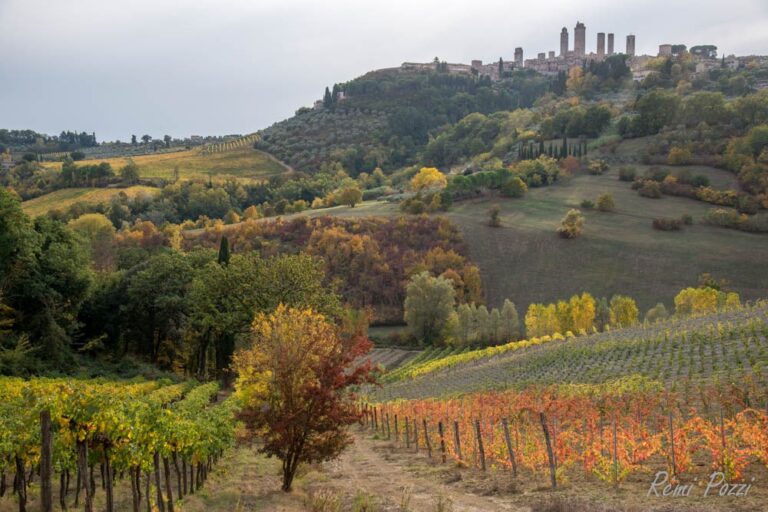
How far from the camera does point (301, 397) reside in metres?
15.5

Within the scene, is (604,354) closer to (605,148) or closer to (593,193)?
(593,193)

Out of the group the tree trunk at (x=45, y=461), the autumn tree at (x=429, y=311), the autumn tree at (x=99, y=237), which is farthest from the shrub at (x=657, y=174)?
the tree trunk at (x=45, y=461)

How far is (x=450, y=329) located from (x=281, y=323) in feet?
211

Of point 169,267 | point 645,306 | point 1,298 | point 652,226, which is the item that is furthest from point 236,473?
point 652,226

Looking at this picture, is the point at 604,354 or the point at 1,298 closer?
the point at 1,298

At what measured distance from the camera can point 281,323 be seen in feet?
57.1

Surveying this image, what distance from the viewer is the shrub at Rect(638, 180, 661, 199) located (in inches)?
4625

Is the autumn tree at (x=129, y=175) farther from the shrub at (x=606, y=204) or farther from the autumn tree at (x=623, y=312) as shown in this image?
the autumn tree at (x=623, y=312)

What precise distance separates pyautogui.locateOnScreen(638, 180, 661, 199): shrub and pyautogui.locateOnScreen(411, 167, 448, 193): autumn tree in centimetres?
3836

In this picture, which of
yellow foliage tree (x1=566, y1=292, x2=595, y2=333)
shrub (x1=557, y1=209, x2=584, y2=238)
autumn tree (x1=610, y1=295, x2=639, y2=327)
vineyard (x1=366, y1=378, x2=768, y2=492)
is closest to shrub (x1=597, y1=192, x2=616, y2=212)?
shrub (x1=557, y1=209, x2=584, y2=238)

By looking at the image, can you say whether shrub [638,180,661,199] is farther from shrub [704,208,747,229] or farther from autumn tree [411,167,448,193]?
autumn tree [411,167,448,193]

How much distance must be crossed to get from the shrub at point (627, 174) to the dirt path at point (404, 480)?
384 ft

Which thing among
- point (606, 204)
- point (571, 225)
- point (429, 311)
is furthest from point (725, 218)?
point (429, 311)

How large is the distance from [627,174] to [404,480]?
404ft
